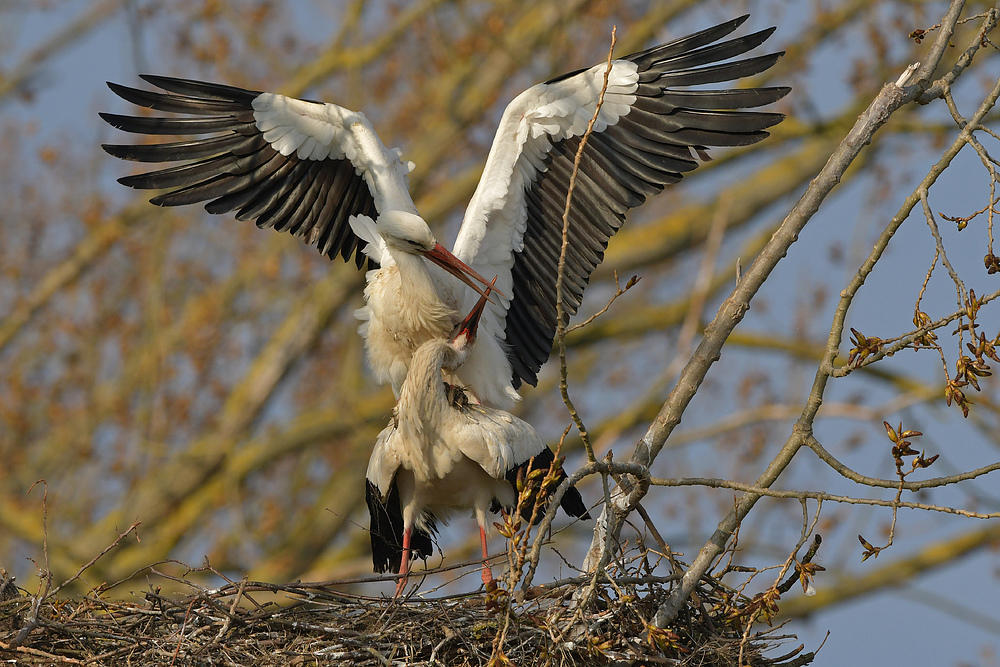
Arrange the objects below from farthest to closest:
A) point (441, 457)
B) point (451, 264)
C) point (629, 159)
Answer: point (629, 159) < point (451, 264) < point (441, 457)

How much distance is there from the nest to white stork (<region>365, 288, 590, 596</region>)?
0.65 m

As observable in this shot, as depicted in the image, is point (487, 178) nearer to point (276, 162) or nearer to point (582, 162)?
point (582, 162)

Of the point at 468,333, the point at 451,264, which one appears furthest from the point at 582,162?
the point at 468,333

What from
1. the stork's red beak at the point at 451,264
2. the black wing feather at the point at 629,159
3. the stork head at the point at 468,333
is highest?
the black wing feather at the point at 629,159

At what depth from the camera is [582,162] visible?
22.2 ft

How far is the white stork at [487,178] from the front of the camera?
6.32m

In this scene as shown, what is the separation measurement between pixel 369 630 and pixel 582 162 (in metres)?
3.08

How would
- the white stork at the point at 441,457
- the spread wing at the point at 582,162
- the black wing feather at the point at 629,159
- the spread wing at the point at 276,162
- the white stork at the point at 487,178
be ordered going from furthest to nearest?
the spread wing at the point at 276,162 → the white stork at the point at 487,178 → the spread wing at the point at 582,162 → the black wing feather at the point at 629,159 → the white stork at the point at 441,457

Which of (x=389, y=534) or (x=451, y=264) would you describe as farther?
(x=389, y=534)

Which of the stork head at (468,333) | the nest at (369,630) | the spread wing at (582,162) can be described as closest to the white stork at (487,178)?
the spread wing at (582,162)

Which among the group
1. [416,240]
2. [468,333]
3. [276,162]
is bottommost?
[468,333]

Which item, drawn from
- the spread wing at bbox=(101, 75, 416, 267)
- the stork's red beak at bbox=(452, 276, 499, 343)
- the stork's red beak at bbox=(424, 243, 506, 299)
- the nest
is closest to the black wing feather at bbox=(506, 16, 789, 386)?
the stork's red beak at bbox=(452, 276, 499, 343)

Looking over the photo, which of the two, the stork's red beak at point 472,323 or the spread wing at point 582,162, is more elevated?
the spread wing at point 582,162

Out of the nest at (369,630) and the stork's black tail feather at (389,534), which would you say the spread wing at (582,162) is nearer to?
the stork's black tail feather at (389,534)
